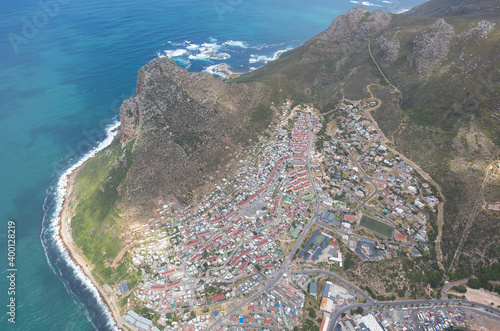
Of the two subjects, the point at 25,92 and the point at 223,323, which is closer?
the point at 223,323

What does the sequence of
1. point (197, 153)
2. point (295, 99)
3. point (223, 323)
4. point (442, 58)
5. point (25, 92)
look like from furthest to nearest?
point (25, 92) < point (295, 99) < point (442, 58) < point (197, 153) < point (223, 323)

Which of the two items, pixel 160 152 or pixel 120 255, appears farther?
pixel 160 152

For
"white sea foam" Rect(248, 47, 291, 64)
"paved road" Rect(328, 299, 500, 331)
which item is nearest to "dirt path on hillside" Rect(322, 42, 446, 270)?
"paved road" Rect(328, 299, 500, 331)

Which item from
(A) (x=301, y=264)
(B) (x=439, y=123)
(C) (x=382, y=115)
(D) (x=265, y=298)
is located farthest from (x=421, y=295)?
(C) (x=382, y=115)

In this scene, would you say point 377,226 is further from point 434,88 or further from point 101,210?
point 101,210

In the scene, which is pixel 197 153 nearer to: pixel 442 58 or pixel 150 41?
pixel 442 58

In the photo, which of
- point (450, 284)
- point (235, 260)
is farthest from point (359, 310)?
point (235, 260)

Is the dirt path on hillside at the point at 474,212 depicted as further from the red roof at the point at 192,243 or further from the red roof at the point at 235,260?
the red roof at the point at 192,243
